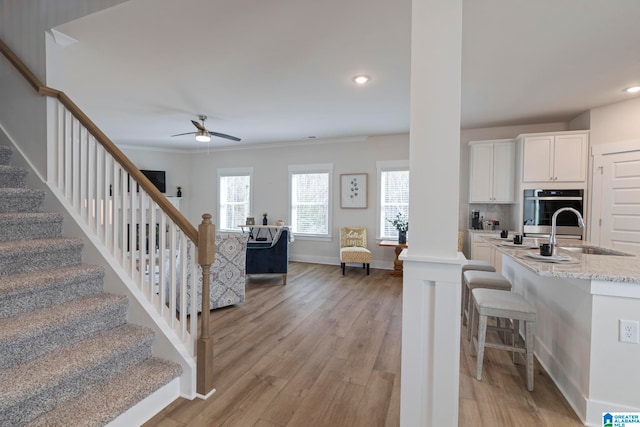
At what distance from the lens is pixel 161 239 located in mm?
2070

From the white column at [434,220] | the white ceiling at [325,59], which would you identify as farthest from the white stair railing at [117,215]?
the white column at [434,220]

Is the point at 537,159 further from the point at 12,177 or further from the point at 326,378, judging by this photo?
the point at 12,177

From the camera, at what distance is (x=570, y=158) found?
4.26 meters

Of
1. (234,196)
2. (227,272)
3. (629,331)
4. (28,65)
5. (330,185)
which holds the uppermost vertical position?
(28,65)

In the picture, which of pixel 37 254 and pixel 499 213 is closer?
pixel 37 254

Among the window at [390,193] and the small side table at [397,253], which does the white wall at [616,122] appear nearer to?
the window at [390,193]

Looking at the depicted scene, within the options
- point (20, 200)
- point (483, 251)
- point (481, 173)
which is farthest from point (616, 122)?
point (20, 200)

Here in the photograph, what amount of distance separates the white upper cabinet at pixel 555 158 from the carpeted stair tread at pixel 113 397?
16.8 feet

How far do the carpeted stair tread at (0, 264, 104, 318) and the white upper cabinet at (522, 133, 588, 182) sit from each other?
5392 mm

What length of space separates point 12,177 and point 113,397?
202 centimetres

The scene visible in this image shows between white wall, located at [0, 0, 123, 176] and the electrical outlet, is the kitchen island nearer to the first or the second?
the electrical outlet

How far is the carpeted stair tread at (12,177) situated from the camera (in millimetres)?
2337

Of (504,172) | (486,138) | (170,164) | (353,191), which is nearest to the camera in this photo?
(504,172)

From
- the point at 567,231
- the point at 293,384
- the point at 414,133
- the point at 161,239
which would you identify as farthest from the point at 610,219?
the point at 161,239
